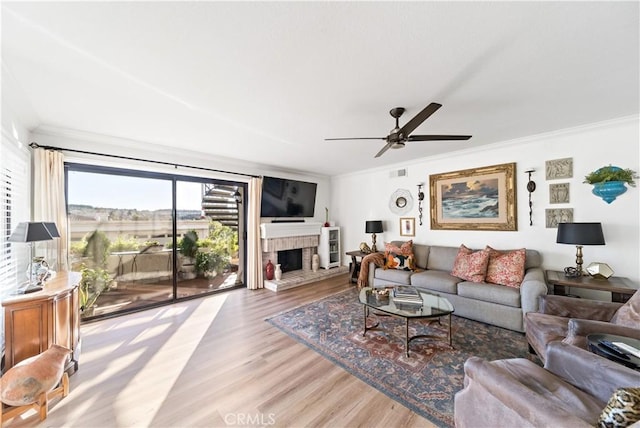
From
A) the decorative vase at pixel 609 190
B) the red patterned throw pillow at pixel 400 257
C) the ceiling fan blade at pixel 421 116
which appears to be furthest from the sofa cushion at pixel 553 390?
the decorative vase at pixel 609 190

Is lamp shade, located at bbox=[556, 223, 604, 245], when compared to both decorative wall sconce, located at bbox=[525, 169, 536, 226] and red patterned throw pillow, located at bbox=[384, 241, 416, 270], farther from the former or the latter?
red patterned throw pillow, located at bbox=[384, 241, 416, 270]

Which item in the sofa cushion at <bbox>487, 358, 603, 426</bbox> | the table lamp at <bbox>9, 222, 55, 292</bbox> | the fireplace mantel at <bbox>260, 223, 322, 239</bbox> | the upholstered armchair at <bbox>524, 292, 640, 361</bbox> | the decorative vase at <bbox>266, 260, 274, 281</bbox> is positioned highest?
the table lamp at <bbox>9, 222, 55, 292</bbox>

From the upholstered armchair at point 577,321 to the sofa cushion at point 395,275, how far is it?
64.8 inches

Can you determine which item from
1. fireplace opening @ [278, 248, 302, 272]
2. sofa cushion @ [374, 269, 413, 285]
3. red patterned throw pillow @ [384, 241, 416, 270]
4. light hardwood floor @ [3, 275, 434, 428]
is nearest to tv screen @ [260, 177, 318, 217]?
fireplace opening @ [278, 248, 302, 272]

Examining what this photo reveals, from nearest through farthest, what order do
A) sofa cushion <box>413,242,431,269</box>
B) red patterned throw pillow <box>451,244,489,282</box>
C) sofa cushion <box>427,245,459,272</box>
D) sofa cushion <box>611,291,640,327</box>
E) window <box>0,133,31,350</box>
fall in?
→ sofa cushion <box>611,291,640,327</box> → window <box>0,133,31,350</box> → red patterned throw pillow <box>451,244,489,282</box> → sofa cushion <box>427,245,459,272</box> → sofa cushion <box>413,242,431,269</box>

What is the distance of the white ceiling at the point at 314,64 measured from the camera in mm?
1295

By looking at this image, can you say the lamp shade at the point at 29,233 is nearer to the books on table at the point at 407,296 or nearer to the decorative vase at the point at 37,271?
the decorative vase at the point at 37,271

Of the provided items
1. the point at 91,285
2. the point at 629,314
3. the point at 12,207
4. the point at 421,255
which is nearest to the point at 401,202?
the point at 421,255

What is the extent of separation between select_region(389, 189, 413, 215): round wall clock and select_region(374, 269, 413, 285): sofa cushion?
4.50ft

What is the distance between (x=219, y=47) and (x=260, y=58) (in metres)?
0.26

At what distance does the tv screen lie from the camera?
188 inches

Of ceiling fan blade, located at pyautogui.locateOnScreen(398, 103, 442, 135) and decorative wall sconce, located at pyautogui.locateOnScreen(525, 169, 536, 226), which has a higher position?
ceiling fan blade, located at pyautogui.locateOnScreen(398, 103, 442, 135)

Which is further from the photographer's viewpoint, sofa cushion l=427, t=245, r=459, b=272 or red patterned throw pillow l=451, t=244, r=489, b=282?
sofa cushion l=427, t=245, r=459, b=272

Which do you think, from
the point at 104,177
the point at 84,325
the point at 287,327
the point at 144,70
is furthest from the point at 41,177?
the point at 287,327
